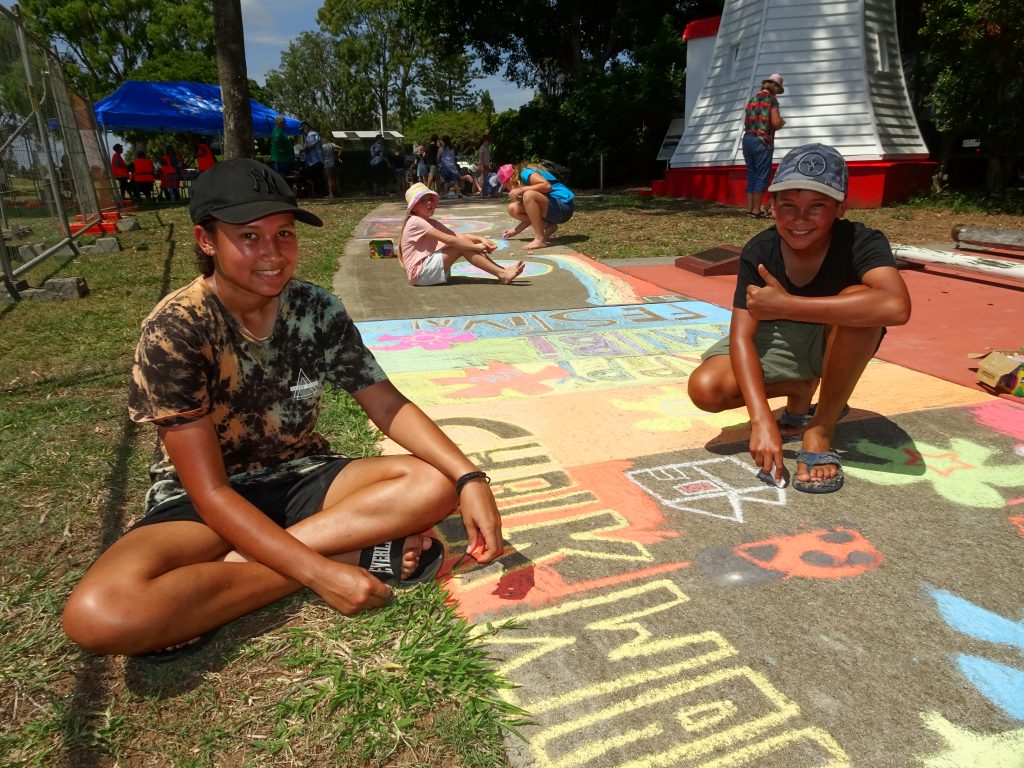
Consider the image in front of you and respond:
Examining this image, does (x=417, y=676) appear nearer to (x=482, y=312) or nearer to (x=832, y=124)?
(x=482, y=312)

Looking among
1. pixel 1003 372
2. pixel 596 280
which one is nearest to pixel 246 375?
pixel 1003 372

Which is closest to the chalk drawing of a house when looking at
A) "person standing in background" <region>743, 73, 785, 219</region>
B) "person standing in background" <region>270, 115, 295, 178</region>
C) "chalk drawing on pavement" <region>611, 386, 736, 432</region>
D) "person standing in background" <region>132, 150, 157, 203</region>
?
"person standing in background" <region>743, 73, 785, 219</region>

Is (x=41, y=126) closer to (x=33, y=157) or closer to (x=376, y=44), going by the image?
(x=33, y=157)

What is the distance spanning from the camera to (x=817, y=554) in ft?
7.40

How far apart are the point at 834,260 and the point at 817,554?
125 cm

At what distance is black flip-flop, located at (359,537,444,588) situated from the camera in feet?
6.98

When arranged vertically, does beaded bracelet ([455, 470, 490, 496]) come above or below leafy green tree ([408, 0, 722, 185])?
below

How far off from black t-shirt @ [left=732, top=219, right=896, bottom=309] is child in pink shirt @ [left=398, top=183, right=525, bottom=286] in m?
3.85

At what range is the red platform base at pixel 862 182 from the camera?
12086 millimetres

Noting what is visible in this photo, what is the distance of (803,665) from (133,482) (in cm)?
260

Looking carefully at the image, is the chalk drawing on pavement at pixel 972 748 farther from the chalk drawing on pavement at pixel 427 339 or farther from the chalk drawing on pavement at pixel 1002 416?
the chalk drawing on pavement at pixel 427 339

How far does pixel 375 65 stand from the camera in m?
53.8

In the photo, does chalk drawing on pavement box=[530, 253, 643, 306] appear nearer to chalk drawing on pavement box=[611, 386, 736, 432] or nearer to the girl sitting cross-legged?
chalk drawing on pavement box=[611, 386, 736, 432]

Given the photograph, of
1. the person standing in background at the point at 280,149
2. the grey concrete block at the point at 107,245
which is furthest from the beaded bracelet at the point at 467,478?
the person standing in background at the point at 280,149
